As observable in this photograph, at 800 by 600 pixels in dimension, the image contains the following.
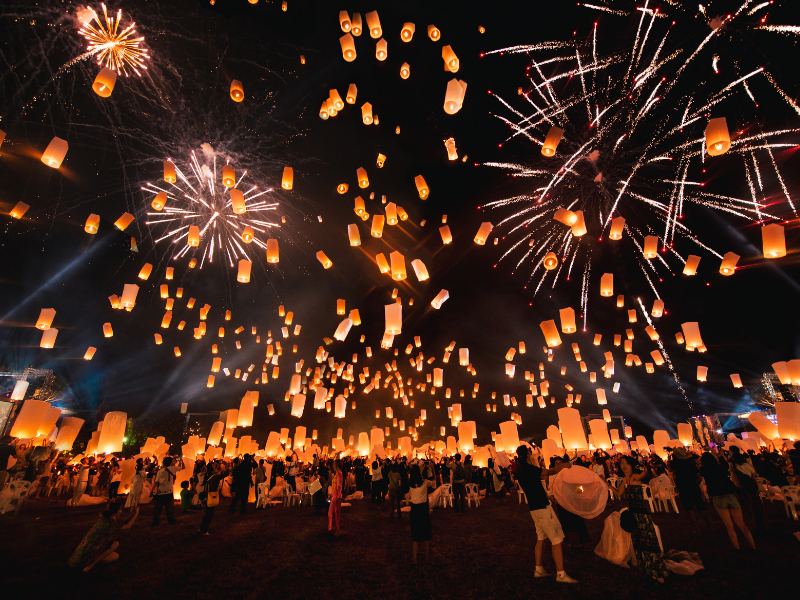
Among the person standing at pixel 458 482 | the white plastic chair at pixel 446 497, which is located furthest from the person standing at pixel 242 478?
the white plastic chair at pixel 446 497

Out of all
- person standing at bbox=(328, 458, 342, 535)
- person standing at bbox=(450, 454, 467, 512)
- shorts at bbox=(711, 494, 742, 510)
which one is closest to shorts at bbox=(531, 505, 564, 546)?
shorts at bbox=(711, 494, 742, 510)

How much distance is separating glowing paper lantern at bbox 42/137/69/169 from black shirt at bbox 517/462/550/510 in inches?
385

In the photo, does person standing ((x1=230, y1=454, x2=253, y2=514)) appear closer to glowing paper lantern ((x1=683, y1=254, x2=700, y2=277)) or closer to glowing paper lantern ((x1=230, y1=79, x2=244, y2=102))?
glowing paper lantern ((x1=230, y1=79, x2=244, y2=102))

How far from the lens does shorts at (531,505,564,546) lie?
4.50 meters

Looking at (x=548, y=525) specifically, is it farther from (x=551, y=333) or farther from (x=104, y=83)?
(x=104, y=83)

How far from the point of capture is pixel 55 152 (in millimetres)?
7148

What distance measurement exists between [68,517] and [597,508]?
12809 millimetres

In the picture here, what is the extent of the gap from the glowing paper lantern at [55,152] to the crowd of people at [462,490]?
614 cm

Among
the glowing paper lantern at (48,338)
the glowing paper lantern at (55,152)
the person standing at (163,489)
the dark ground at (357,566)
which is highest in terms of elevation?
the glowing paper lantern at (55,152)

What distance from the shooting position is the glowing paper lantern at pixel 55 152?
7086mm

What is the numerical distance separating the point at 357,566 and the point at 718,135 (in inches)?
345

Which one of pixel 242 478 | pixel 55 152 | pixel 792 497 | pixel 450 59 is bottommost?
pixel 792 497

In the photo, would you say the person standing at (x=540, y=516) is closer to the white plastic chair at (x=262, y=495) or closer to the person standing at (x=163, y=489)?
the person standing at (x=163, y=489)

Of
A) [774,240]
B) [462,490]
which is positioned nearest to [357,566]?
[462,490]
